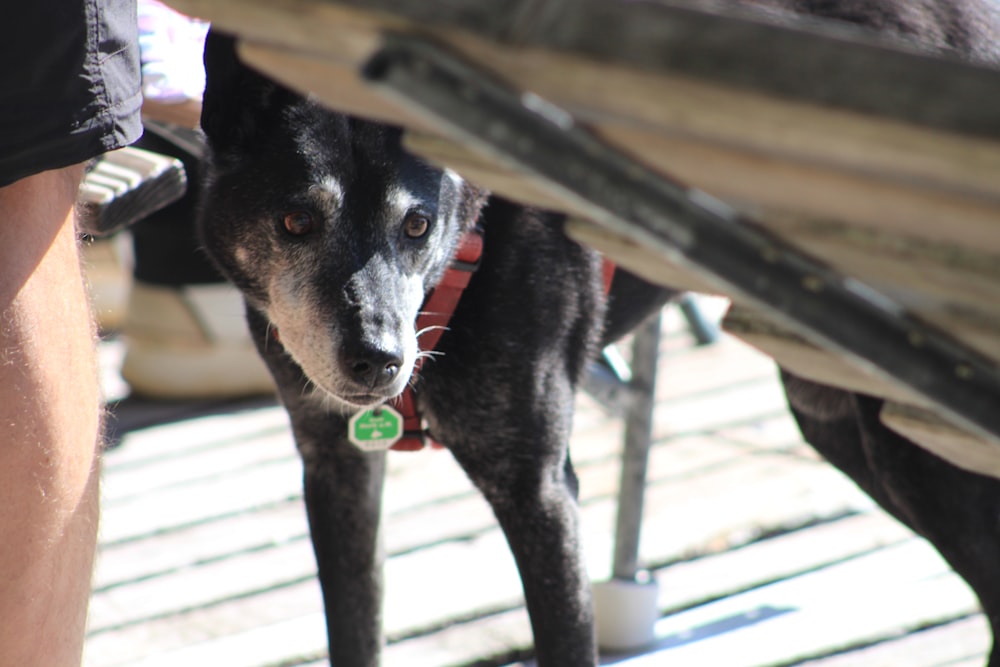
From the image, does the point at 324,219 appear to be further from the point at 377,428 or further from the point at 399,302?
the point at 377,428

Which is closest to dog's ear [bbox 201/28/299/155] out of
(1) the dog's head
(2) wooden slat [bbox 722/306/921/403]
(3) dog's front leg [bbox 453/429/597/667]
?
(1) the dog's head

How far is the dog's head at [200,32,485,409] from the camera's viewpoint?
1.74m

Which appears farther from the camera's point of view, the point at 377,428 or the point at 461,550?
the point at 461,550

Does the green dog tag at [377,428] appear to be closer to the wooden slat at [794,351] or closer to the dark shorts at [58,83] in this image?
the dark shorts at [58,83]

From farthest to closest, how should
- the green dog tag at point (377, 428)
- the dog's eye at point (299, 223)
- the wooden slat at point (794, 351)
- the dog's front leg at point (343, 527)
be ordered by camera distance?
the dog's front leg at point (343, 527)
the green dog tag at point (377, 428)
the dog's eye at point (299, 223)
the wooden slat at point (794, 351)

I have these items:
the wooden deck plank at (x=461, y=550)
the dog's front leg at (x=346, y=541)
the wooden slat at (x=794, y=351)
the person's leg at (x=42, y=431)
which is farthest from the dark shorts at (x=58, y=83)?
the wooden deck plank at (x=461, y=550)

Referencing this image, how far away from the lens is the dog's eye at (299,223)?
1800 mm

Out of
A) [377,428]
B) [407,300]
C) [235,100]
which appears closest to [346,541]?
[377,428]

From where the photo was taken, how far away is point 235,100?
1841 mm

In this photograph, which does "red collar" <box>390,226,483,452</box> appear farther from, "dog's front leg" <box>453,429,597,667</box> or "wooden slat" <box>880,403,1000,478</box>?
"wooden slat" <box>880,403,1000,478</box>

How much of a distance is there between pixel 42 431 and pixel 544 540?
0.76 meters

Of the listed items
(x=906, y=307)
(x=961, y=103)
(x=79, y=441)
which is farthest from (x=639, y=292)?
(x=961, y=103)

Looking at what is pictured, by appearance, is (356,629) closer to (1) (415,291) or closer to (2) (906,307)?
(1) (415,291)

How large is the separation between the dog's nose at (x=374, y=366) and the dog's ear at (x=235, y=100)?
417 millimetres
